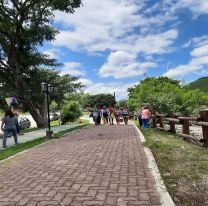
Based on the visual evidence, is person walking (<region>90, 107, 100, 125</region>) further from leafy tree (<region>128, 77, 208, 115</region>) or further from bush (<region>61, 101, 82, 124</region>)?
bush (<region>61, 101, 82, 124</region>)

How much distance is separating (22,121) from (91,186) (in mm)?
37148

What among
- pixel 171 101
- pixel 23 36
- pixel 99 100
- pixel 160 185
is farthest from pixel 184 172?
pixel 99 100

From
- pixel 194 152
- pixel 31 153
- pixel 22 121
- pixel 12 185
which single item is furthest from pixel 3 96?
pixel 12 185

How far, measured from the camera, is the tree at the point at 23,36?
29875mm

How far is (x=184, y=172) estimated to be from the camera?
30.1ft

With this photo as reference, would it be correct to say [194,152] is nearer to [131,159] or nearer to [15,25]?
[131,159]

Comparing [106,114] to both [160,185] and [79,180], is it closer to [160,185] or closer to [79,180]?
[79,180]

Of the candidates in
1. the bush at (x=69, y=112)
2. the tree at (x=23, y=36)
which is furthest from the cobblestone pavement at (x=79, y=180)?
the bush at (x=69, y=112)

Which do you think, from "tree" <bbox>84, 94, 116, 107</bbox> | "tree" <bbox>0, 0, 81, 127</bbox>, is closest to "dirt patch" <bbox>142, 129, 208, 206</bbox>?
"tree" <bbox>0, 0, 81, 127</bbox>

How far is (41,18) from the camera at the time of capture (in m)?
31.2

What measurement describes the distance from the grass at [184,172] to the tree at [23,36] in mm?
17718

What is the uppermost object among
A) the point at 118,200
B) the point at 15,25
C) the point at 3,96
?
the point at 15,25

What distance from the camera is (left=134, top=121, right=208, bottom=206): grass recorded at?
23.9 ft

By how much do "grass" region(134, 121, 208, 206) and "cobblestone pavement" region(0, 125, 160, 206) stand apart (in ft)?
1.35
